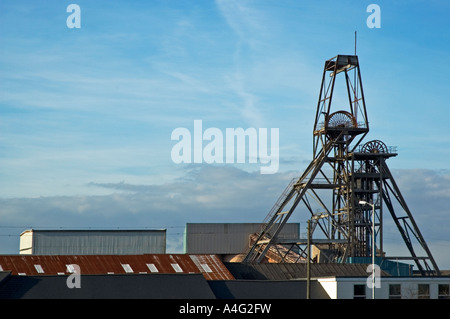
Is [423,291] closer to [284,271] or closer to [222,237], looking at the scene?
[284,271]

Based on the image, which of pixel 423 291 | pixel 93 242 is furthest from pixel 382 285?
pixel 93 242

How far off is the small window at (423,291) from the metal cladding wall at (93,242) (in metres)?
41.5

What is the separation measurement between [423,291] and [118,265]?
27.6 m

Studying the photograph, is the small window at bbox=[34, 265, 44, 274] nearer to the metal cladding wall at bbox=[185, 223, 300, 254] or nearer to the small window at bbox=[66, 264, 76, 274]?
the small window at bbox=[66, 264, 76, 274]

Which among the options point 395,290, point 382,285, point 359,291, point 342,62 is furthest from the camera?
point 342,62

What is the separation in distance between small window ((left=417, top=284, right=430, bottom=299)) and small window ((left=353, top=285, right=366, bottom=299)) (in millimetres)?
4824

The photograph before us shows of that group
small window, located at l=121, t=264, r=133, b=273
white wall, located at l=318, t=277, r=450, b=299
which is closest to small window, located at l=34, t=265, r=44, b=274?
small window, located at l=121, t=264, r=133, b=273

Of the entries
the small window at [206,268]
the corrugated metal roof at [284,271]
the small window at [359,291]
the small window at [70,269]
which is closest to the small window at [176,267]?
the small window at [206,268]

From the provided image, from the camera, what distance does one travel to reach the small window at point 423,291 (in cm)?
5800

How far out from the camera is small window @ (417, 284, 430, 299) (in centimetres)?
5800

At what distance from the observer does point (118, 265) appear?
6794 cm
